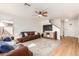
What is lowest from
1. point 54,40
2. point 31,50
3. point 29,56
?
point 29,56

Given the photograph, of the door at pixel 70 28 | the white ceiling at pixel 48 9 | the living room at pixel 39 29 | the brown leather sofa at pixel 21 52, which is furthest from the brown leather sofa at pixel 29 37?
the door at pixel 70 28

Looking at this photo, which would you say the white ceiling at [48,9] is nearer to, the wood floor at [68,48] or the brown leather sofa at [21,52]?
the wood floor at [68,48]

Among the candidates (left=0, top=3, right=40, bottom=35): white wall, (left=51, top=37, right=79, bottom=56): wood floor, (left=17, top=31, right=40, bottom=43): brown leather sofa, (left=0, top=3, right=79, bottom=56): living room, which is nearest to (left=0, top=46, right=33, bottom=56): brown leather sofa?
(left=0, top=3, right=79, bottom=56): living room

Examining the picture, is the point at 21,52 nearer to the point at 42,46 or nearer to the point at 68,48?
the point at 42,46

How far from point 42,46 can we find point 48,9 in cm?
72

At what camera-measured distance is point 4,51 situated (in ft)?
5.18

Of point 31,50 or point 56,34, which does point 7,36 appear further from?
point 56,34

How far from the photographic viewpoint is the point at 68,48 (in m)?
1.67

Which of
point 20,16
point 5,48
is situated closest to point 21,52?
point 5,48

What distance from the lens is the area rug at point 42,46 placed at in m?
1.71

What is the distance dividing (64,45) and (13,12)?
3.81ft

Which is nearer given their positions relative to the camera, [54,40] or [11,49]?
[11,49]

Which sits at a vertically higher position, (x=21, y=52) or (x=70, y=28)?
(x=70, y=28)

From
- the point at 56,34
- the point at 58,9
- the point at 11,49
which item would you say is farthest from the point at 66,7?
the point at 11,49
